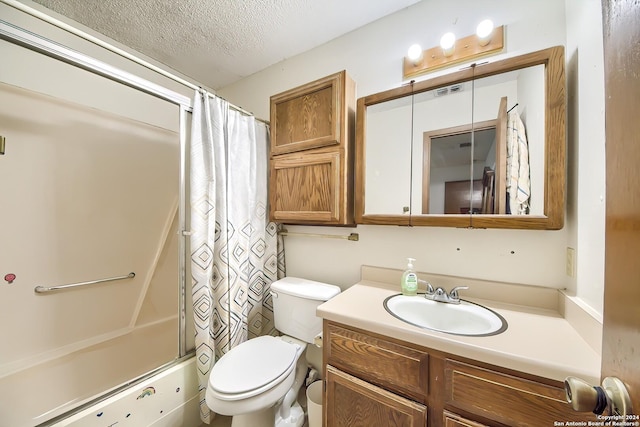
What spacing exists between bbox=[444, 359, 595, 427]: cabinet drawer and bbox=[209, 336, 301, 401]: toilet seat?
753 millimetres

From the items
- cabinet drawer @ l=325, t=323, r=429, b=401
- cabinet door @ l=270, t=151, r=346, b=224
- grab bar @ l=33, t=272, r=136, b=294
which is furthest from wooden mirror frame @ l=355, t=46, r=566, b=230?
grab bar @ l=33, t=272, r=136, b=294

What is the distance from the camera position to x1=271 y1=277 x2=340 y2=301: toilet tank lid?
1350 mm

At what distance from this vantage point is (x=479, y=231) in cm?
116

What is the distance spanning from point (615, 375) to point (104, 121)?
8.49 feet

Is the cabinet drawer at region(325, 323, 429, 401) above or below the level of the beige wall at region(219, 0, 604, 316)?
below

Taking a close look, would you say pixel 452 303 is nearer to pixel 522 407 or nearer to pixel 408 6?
pixel 522 407

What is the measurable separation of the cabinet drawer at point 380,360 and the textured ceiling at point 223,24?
1771mm

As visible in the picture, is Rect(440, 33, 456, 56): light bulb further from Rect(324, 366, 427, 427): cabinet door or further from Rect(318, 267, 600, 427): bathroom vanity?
Rect(324, 366, 427, 427): cabinet door

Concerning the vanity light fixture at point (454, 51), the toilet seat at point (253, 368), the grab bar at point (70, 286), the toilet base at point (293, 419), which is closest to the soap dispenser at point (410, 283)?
the toilet seat at point (253, 368)

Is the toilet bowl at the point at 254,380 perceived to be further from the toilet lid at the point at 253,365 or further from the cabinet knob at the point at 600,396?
the cabinet knob at the point at 600,396

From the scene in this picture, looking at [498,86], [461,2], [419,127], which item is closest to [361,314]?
[419,127]

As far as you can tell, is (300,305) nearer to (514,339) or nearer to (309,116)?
(514,339)

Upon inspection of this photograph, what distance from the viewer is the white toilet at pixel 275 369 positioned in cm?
102

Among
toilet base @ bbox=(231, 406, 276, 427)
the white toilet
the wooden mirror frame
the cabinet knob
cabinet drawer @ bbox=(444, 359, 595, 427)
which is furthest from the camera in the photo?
toilet base @ bbox=(231, 406, 276, 427)
